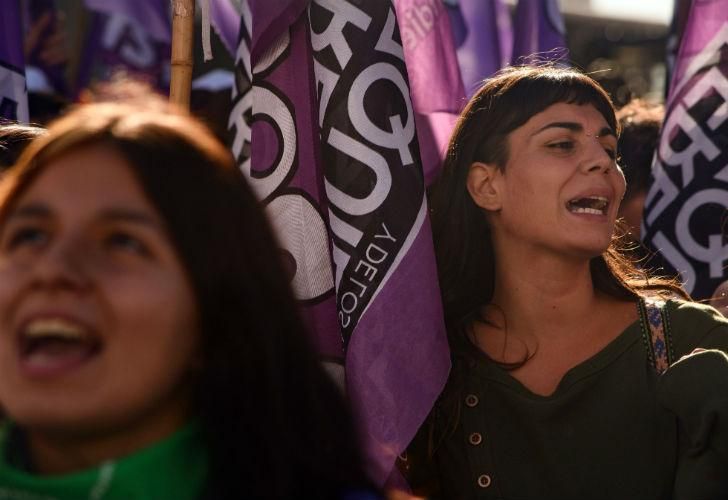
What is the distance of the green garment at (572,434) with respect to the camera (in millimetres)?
2697

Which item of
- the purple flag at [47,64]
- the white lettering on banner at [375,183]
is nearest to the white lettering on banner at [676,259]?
the white lettering on banner at [375,183]

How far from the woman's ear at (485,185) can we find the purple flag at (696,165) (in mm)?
1044

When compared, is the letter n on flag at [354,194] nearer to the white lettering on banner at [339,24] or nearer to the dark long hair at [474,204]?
the white lettering on banner at [339,24]

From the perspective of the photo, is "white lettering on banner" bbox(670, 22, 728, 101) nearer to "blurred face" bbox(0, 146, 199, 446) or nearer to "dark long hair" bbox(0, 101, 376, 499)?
"dark long hair" bbox(0, 101, 376, 499)

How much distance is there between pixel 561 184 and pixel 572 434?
2.18 ft

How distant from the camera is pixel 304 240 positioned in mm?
2984

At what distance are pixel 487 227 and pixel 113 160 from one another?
171 cm

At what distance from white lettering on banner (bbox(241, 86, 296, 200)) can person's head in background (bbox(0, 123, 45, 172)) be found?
59 centimetres

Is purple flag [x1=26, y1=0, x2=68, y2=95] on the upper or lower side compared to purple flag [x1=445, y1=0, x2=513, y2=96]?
lower

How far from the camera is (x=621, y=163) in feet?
15.5

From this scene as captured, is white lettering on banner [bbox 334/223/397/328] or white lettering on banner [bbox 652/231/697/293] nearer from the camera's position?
white lettering on banner [bbox 334/223/397/328]

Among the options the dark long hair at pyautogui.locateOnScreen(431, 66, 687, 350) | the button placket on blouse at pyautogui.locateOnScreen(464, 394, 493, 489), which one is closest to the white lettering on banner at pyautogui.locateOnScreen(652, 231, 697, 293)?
the dark long hair at pyautogui.locateOnScreen(431, 66, 687, 350)

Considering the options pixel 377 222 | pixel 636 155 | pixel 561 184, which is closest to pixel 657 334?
pixel 561 184

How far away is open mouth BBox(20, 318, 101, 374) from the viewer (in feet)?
5.11
